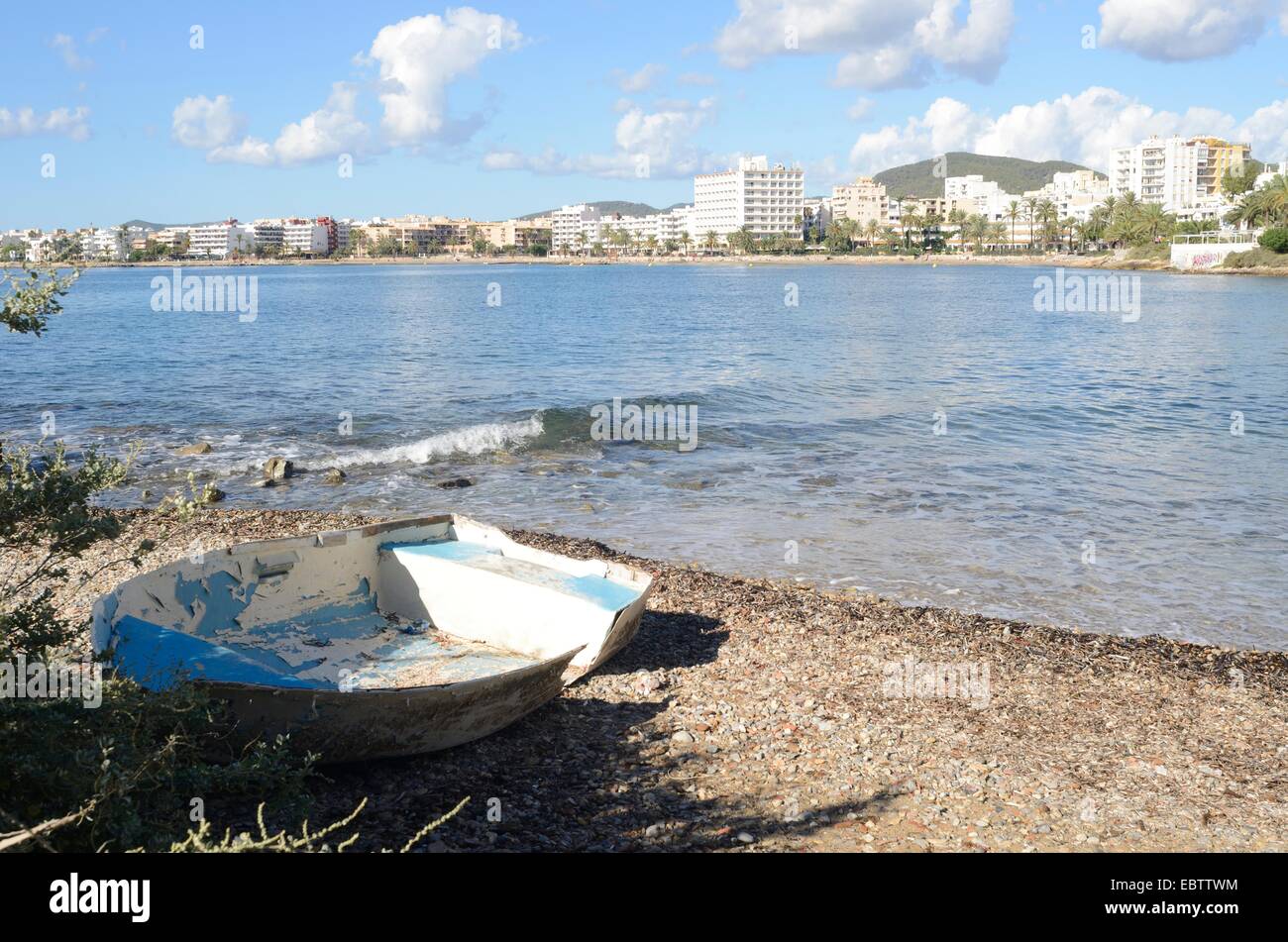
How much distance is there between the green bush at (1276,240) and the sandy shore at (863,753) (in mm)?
133338

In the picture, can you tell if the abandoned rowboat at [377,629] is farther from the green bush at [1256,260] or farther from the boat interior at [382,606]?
the green bush at [1256,260]

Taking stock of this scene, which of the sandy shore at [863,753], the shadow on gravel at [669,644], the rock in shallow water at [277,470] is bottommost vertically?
the sandy shore at [863,753]

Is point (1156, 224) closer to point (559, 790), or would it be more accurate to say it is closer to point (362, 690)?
point (559, 790)

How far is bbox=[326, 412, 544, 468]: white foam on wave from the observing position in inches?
969

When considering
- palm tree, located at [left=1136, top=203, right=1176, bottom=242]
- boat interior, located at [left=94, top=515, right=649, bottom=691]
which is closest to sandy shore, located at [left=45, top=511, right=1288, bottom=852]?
boat interior, located at [left=94, top=515, right=649, bottom=691]

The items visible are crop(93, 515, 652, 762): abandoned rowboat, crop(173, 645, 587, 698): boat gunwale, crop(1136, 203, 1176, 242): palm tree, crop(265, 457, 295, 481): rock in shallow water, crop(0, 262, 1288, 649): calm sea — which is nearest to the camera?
crop(173, 645, 587, 698): boat gunwale

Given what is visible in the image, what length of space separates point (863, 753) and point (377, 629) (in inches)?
198

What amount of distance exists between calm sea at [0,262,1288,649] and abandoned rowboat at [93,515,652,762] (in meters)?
5.62

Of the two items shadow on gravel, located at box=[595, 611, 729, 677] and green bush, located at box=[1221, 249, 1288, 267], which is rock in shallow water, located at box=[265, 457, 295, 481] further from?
green bush, located at box=[1221, 249, 1288, 267]

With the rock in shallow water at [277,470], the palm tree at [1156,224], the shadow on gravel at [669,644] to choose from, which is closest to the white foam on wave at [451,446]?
the rock in shallow water at [277,470]

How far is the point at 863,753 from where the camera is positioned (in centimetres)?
877

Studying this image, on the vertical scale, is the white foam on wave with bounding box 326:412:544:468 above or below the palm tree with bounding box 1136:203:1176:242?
below

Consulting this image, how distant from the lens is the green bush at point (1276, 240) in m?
123
